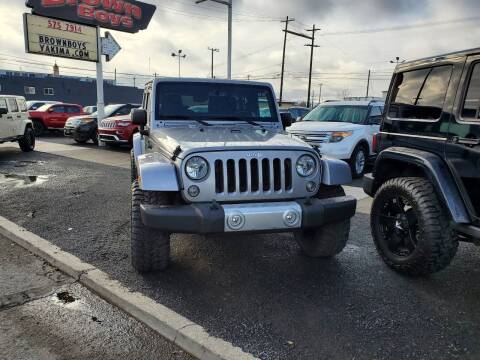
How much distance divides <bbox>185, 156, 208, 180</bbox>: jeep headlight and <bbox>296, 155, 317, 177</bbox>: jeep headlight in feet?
2.71

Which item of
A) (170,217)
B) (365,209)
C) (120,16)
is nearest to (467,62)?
(170,217)

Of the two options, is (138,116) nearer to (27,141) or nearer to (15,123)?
(15,123)

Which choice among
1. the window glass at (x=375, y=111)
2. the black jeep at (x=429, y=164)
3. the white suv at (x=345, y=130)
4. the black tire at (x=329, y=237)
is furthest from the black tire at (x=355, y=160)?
the black tire at (x=329, y=237)

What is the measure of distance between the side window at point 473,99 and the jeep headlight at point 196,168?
85.0 inches

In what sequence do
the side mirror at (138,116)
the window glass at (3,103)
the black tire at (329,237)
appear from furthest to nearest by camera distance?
the window glass at (3,103) → the side mirror at (138,116) → the black tire at (329,237)

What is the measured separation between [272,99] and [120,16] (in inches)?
516

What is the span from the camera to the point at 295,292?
3441 mm

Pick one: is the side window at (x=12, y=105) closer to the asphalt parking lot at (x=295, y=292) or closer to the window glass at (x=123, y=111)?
the window glass at (x=123, y=111)

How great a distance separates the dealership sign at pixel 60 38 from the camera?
14.7 metres

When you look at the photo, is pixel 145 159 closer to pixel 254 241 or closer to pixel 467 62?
pixel 254 241

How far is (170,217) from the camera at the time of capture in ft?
10.2

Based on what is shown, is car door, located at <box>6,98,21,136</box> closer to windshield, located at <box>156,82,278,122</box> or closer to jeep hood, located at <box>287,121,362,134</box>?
jeep hood, located at <box>287,121,362,134</box>

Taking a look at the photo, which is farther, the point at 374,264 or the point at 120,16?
the point at 120,16

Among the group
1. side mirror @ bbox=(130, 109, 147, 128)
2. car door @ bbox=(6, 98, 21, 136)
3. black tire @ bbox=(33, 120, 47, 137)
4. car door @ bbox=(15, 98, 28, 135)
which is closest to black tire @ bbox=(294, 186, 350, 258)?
side mirror @ bbox=(130, 109, 147, 128)
